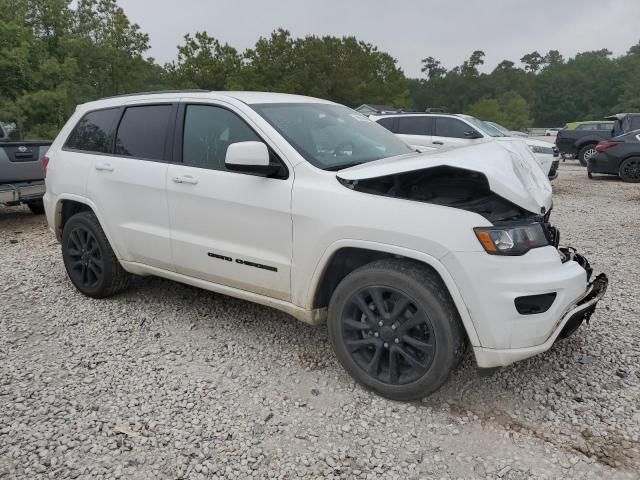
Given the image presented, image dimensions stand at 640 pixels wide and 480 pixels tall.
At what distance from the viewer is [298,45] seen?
155 feet

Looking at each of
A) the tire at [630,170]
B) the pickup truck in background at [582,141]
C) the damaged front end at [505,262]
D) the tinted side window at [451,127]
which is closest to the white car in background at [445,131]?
the tinted side window at [451,127]

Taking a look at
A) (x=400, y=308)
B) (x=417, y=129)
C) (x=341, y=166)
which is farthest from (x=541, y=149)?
(x=400, y=308)

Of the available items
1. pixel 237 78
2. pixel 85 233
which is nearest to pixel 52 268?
pixel 85 233

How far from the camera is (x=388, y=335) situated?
9.11ft

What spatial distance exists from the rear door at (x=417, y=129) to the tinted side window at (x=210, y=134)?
7.93m

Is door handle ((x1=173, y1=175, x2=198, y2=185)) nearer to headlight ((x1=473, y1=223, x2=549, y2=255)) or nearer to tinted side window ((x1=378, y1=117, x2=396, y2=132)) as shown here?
headlight ((x1=473, y1=223, x2=549, y2=255))

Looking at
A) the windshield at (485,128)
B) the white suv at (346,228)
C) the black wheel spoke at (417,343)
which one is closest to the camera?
the white suv at (346,228)

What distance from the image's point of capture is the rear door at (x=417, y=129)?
35.9 feet

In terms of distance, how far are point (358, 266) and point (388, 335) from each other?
487mm

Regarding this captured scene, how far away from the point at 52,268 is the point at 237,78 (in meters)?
38.5

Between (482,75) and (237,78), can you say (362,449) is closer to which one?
(237,78)

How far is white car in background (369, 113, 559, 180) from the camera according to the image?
10.8m

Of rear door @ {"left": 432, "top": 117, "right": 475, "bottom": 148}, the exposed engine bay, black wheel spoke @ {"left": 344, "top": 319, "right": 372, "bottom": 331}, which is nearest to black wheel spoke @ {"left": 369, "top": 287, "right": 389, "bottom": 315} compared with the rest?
black wheel spoke @ {"left": 344, "top": 319, "right": 372, "bottom": 331}

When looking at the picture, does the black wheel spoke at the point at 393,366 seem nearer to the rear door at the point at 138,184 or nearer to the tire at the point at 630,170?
the rear door at the point at 138,184
